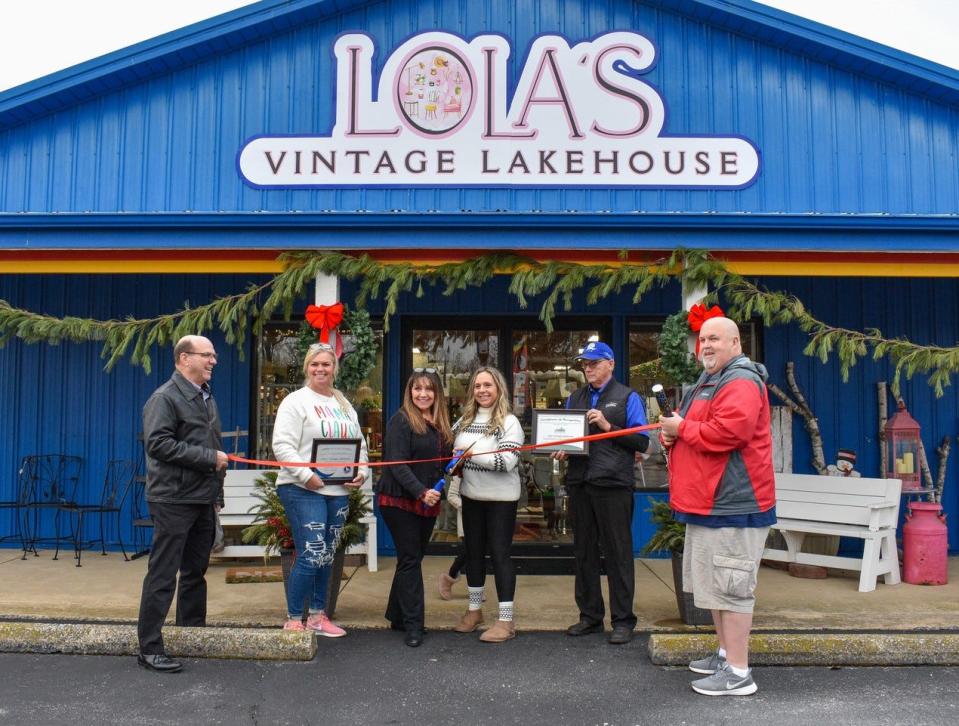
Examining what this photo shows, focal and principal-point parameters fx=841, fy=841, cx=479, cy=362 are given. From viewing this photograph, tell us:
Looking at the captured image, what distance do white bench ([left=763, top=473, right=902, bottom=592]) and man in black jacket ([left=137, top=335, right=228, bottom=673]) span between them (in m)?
4.33

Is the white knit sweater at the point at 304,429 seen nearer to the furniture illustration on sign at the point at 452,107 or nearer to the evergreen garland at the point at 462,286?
the evergreen garland at the point at 462,286

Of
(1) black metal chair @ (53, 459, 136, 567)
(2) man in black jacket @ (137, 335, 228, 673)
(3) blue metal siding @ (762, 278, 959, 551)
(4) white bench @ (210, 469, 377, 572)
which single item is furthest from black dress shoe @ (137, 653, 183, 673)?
(3) blue metal siding @ (762, 278, 959, 551)

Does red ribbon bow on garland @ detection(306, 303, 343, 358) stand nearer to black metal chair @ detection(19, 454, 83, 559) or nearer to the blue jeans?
the blue jeans

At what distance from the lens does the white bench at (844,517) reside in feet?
21.5

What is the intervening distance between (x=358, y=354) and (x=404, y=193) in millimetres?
1915

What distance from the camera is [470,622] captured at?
17.0ft

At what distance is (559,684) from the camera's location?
4.26 metres

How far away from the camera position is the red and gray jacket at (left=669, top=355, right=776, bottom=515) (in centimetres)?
394

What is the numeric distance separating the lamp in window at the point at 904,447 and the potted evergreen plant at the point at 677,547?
299 cm

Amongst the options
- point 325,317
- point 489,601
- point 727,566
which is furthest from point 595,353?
point 489,601

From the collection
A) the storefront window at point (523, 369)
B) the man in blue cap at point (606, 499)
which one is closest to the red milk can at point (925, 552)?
the storefront window at point (523, 369)

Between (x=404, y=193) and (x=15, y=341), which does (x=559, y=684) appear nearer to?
(x=404, y=193)

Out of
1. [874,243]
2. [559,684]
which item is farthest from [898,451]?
[559,684]

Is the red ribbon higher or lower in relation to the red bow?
lower
